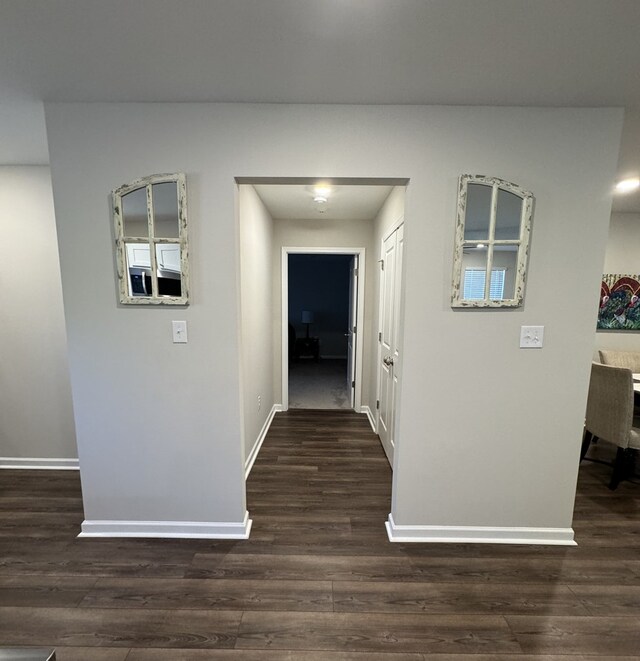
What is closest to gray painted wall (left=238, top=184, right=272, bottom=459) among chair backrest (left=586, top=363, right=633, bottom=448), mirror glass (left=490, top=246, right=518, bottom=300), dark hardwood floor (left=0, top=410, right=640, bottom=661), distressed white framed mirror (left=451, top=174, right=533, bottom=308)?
dark hardwood floor (left=0, top=410, right=640, bottom=661)

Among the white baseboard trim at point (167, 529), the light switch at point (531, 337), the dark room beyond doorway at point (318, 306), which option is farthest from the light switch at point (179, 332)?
the dark room beyond doorway at point (318, 306)

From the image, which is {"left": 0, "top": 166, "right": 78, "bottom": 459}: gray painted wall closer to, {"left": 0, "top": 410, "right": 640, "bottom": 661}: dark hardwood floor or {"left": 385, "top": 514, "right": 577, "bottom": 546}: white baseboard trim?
{"left": 0, "top": 410, "right": 640, "bottom": 661}: dark hardwood floor

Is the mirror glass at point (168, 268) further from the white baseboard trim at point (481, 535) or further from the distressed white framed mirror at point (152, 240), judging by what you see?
the white baseboard trim at point (481, 535)

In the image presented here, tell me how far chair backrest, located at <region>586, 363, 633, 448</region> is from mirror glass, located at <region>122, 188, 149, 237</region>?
10.5 feet

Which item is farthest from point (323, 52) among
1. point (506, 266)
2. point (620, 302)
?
point (620, 302)

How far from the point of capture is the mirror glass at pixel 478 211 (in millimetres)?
1641

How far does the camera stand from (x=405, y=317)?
1.73 m

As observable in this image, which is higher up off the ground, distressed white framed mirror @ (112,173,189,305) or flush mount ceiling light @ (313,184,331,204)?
flush mount ceiling light @ (313,184,331,204)

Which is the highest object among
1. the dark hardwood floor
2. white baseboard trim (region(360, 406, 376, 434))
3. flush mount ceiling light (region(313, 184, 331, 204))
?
flush mount ceiling light (region(313, 184, 331, 204))

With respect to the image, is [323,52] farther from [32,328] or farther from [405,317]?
[32,328]

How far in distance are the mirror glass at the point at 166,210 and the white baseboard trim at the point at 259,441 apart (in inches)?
63.3

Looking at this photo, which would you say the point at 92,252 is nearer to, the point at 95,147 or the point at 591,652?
the point at 95,147

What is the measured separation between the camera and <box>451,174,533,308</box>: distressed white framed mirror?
163 cm

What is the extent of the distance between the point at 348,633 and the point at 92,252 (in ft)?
7.45
